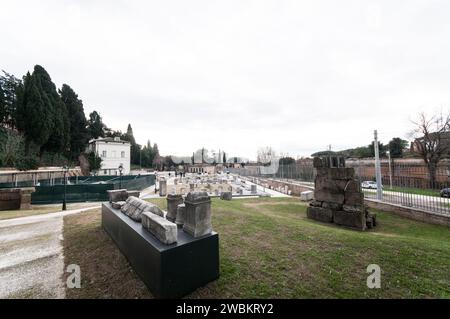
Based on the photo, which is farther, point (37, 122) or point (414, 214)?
point (37, 122)

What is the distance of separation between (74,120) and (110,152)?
33.5 ft

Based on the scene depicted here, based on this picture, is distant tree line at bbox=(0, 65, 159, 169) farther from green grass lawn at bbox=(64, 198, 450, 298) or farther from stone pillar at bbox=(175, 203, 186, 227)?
stone pillar at bbox=(175, 203, 186, 227)

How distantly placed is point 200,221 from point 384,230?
762cm

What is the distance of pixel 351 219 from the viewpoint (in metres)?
7.21

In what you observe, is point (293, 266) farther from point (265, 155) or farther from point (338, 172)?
point (265, 155)

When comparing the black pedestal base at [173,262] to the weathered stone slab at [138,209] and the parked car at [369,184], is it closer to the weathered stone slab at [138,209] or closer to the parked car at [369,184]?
the weathered stone slab at [138,209]

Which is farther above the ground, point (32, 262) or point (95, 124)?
point (95, 124)

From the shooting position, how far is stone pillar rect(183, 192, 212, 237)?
2869 millimetres

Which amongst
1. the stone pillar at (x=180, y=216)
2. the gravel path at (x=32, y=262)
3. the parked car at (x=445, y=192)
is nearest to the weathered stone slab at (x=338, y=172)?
the parked car at (x=445, y=192)

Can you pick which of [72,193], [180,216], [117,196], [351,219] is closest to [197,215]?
[180,216]

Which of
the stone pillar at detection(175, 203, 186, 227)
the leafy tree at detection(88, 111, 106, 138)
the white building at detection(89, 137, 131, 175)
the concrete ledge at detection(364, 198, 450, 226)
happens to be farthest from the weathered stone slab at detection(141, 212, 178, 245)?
the leafy tree at detection(88, 111, 106, 138)
